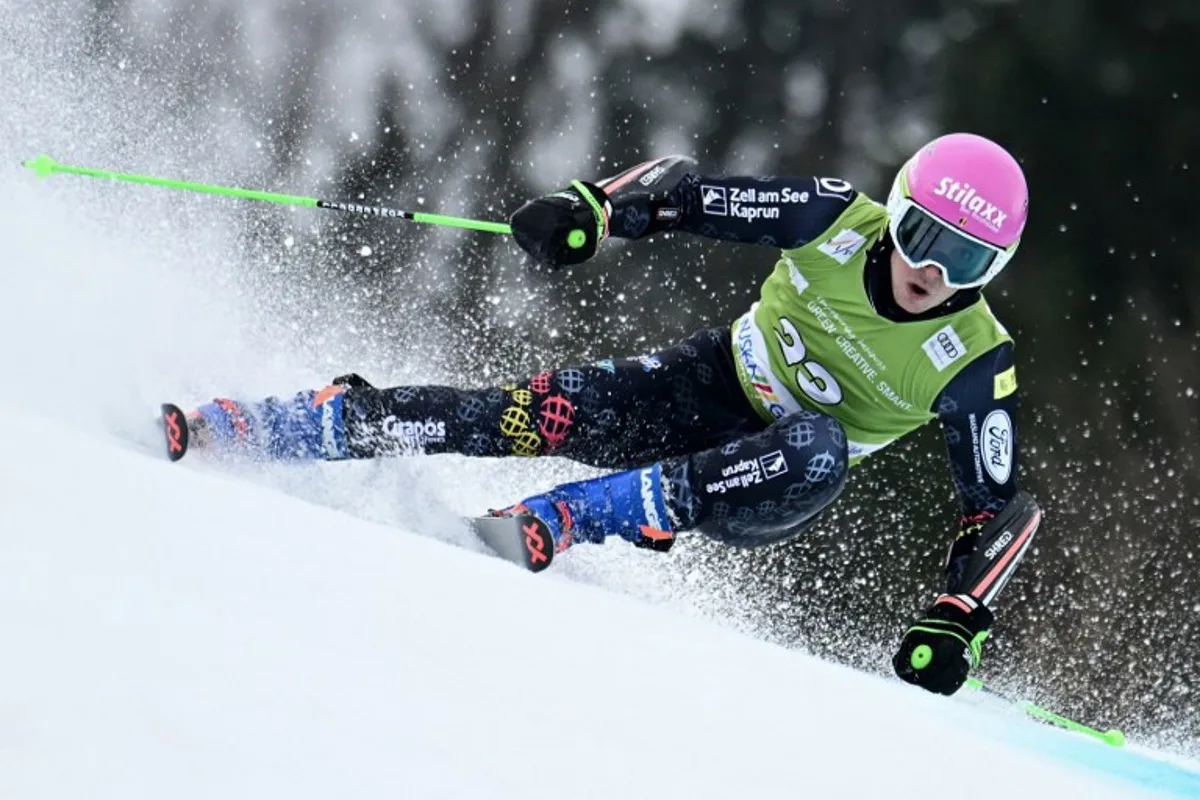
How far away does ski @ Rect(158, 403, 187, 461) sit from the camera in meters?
2.87

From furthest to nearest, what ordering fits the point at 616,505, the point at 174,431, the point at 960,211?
the point at 616,505
the point at 960,211
the point at 174,431

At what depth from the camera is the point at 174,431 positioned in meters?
2.88

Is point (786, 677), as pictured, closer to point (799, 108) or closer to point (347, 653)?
point (347, 653)

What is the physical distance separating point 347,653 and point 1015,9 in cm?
736

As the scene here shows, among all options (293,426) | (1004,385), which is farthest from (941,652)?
(293,426)

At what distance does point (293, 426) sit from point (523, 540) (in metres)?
0.56

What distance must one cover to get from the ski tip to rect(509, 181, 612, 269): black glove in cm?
69

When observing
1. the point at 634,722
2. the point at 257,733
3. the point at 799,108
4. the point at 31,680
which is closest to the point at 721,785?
the point at 634,722

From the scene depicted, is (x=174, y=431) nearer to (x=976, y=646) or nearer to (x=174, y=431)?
(x=174, y=431)

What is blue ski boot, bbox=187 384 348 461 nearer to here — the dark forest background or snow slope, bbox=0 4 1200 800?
snow slope, bbox=0 4 1200 800

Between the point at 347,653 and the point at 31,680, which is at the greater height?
the point at 31,680

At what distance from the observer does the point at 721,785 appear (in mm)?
1568

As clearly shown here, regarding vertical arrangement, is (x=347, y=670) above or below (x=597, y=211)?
below

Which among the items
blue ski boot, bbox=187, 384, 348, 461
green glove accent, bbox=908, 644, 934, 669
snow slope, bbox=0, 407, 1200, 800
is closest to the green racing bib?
green glove accent, bbox=908, 644, 934, 669
